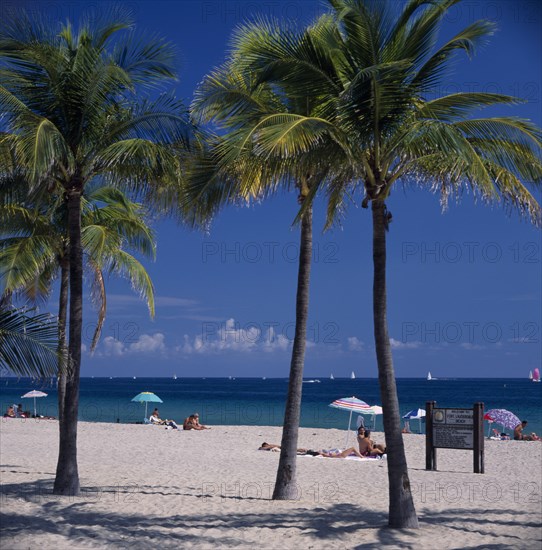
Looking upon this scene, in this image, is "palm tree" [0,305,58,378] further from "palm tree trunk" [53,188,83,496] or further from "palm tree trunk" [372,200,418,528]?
"palm tree trunk" [372,200,418,528]

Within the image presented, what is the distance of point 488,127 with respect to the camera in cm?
917

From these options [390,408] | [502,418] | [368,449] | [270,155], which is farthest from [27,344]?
[502,418]

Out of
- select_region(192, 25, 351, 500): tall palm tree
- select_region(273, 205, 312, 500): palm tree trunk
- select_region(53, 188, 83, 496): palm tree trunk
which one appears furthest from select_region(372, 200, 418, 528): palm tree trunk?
select_region(53, 188, 83, 496): palm tree trunk

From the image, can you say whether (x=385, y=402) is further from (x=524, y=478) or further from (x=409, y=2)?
(x=524, y=478)

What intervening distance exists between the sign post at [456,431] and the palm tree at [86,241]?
22.6 feet

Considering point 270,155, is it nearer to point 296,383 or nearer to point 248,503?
point 296,383

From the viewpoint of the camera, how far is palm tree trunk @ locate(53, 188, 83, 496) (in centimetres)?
1113

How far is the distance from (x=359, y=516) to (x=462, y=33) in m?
6.71

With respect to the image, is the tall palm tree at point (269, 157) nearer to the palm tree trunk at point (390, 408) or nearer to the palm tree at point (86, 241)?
the palm tree trunk at point (390, 408)

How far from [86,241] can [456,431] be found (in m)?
8.97

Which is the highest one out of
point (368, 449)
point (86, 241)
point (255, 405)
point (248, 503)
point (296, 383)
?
point (86, 241)

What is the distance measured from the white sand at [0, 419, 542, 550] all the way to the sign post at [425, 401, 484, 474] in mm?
478

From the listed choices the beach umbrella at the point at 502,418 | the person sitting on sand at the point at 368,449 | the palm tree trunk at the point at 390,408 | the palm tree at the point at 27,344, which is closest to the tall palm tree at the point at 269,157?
the palm tree trunk at the point at 390,408

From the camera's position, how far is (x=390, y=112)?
9195 millimetres
